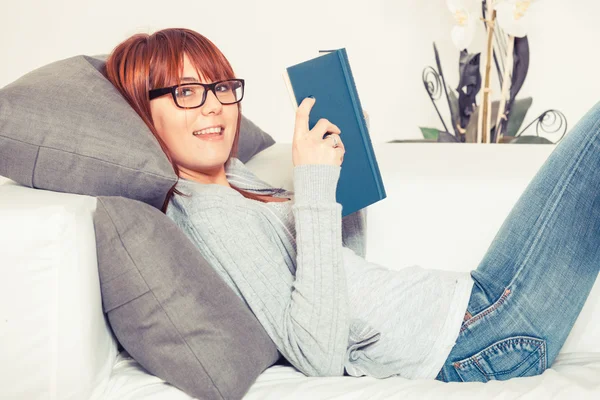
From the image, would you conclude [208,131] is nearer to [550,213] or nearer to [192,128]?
[192,128]

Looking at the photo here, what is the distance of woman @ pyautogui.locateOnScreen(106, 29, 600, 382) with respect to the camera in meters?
1.10

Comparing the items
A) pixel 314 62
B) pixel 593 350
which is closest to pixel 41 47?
pixel 314 62

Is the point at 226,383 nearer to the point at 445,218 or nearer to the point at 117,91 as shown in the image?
the point at 117,91

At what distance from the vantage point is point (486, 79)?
8.89 ft

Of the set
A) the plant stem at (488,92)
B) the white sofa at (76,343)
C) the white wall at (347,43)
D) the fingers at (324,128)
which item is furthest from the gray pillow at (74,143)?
the plant stem at (488,92)

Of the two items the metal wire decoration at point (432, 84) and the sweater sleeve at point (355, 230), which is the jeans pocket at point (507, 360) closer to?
the sweater sleeve at point (355, 230)

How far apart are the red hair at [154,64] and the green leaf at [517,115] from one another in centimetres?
194

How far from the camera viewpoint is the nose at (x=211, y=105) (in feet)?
4.22

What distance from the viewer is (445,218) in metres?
1.61

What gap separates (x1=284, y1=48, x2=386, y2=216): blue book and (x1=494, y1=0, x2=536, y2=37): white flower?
1553mm

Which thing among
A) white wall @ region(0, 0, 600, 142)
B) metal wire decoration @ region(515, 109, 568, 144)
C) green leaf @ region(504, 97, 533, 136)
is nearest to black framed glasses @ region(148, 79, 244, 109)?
white wall @ region(0, 0, 600, 142)

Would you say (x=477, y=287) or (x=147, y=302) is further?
(x=477, y=287)

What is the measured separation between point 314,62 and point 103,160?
422 millimetres

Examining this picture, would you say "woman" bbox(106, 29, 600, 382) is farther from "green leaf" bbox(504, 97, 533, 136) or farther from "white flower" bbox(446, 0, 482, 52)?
"green leaf" bbox(504, 97, 533, 136)
